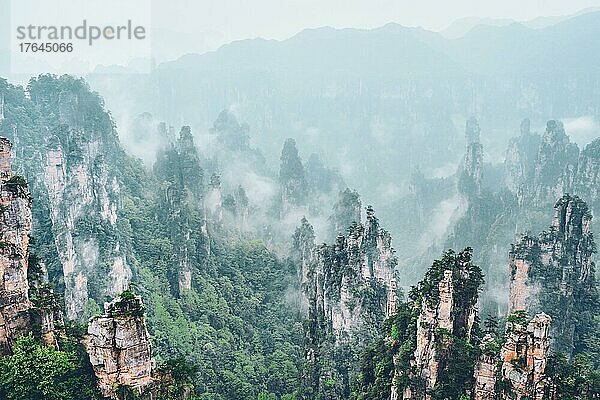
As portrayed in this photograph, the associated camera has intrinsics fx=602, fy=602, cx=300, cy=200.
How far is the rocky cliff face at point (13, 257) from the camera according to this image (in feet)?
54.0

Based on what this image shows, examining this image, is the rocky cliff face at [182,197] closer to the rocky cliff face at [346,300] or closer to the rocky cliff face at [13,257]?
the rocky cliff face at [346,300]

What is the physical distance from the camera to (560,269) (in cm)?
2919

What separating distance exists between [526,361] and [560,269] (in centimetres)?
1415

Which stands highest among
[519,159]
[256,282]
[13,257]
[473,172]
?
[519,159]

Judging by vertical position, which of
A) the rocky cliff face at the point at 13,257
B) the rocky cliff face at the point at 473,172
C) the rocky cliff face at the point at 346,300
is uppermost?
the rocky cliff face at the point at 473,172

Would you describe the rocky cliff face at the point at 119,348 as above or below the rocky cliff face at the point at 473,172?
below

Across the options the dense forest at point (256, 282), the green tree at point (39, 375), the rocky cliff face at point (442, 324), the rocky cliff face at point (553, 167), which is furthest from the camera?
the rocky cliff face at point (553, 167)

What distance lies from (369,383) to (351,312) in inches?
248

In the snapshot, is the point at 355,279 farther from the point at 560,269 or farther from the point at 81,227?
the point at 81,227

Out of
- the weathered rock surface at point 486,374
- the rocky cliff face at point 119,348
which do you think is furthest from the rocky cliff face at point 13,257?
the weathered rock surface at point 486,374

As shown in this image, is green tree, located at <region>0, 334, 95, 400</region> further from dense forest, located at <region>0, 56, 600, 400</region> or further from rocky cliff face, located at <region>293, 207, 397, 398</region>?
rocky cliff face, located at <region>293, 207, 397, 398</region>

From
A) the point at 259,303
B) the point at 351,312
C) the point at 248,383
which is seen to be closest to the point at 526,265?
the point at 351,312

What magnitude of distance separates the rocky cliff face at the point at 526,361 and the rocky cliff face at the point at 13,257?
1341cm

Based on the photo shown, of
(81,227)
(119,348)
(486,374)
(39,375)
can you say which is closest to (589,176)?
(486,374)
